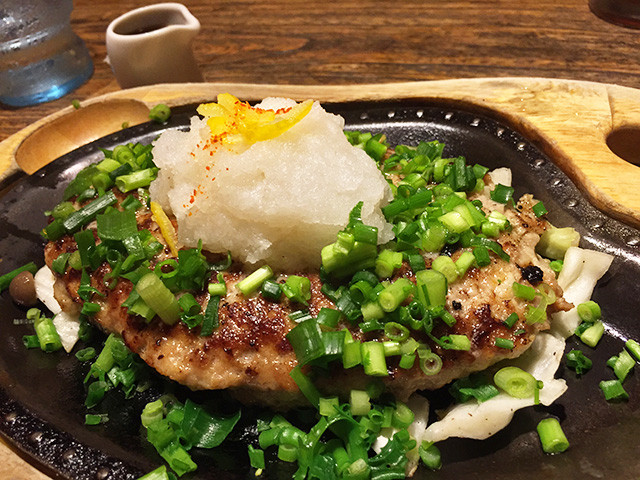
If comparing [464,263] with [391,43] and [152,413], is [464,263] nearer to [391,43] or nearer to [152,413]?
[152,413]

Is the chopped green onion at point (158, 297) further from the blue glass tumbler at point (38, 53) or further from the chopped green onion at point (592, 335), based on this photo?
the blue glass tumbler at point (38, 53)

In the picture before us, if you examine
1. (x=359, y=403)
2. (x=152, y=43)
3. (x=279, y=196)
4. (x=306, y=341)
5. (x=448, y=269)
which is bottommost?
(x=359, y=403)

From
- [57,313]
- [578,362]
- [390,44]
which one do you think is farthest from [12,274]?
[390,44]

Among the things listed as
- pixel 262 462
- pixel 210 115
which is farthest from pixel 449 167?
pixel 262 462

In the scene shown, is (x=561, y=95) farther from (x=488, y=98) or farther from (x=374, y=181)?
(x=374, y=181)

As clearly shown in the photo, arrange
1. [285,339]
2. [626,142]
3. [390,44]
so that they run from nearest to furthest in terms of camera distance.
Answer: [285,339], [626,142], [390,44]

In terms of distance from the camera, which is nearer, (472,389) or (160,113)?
(472,389)

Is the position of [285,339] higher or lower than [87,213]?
lower
